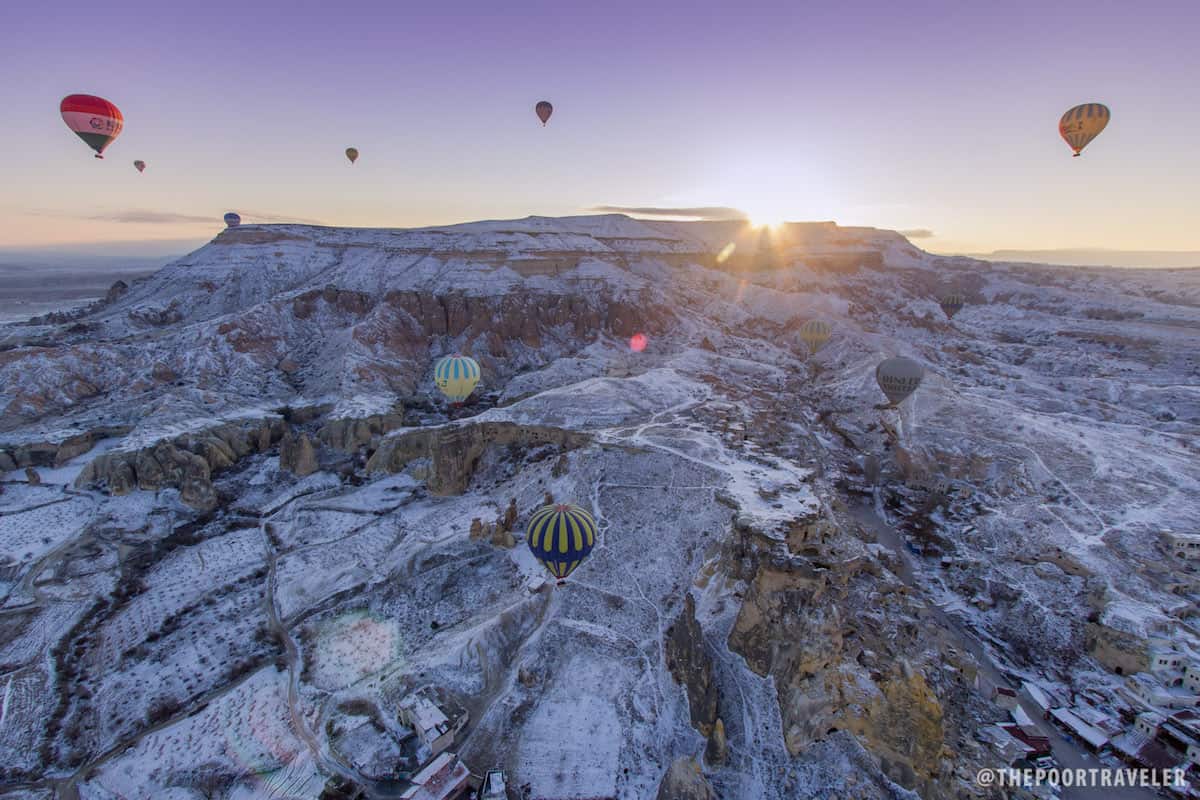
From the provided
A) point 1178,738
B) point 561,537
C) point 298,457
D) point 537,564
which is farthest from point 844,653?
point 298,457

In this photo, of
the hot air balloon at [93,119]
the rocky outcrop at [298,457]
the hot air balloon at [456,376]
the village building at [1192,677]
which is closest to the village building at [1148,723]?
the village building at [1192,677]

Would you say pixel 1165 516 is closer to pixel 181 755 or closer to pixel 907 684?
pixel 907 684

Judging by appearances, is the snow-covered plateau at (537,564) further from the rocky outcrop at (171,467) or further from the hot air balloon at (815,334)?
the hot air balloon at (815,334)

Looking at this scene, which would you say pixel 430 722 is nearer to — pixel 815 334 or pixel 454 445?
pixel 454 445

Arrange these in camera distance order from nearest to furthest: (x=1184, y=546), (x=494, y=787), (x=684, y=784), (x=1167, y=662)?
(x=684, y=784), (x=494, y=787), (x=1167, y=662), (x=1184, y=546)

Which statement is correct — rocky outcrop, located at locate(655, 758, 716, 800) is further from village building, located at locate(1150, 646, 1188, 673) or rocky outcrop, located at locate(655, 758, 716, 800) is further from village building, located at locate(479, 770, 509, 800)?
village building, located at locate(1150, 646, 1188, 673)

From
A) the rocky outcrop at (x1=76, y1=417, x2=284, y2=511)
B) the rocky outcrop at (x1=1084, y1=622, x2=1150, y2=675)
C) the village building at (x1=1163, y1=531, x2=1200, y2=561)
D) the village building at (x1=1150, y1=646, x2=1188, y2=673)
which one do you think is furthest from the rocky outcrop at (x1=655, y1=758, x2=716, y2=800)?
the rocky outcrop at (x1=76, y1=417, x2=284, y2=511)
